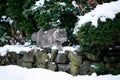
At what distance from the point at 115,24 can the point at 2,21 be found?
18.8 feet

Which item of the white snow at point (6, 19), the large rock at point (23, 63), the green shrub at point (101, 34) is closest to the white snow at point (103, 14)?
the green shrub at point (101, 34)

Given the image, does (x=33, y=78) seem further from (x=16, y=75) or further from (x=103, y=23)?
(x=103, y=23)

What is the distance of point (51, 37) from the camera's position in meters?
7.39

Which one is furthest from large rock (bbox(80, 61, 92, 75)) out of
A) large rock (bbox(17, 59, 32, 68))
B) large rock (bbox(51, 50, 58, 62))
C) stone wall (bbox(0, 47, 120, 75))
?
large rock (bbox(17, 59, 32, 68))

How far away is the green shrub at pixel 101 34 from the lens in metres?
5.73

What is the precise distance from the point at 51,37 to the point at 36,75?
42.4 inches

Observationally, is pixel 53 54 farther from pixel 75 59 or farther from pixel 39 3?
pixel 39 3

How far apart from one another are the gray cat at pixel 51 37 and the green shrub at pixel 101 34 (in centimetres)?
112

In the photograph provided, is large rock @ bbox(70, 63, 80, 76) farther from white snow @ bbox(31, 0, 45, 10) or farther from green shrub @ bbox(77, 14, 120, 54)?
white snow @ bbox(31, 0, 45, 10)

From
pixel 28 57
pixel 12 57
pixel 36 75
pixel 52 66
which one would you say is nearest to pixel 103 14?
pixel 52 66

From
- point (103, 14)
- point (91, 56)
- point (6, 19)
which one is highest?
point (103, 14)

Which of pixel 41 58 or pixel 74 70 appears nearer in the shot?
pixel 74 70

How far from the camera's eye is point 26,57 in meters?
8.30

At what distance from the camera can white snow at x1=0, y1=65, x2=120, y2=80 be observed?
599 cm
